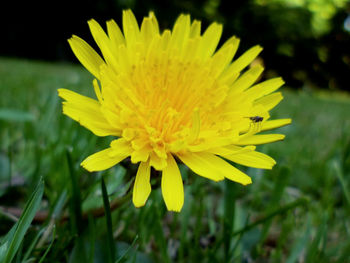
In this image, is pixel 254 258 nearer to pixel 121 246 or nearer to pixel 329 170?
pixel 121 246

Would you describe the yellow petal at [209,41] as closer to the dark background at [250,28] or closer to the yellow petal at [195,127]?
the yellow petal at [195,127]

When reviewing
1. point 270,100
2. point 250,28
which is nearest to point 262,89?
point 270,100

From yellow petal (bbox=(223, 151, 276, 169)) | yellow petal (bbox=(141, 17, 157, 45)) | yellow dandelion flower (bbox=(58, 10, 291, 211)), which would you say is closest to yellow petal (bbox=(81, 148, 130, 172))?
yellow dandelion flower (bbox=(58, 10, 291, 211))

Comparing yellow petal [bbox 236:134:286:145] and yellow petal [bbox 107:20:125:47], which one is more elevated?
yellow petal [bbox 107:20:125:47]

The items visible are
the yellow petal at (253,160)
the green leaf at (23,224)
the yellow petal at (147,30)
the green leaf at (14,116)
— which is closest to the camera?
the green leaf at (23,224)

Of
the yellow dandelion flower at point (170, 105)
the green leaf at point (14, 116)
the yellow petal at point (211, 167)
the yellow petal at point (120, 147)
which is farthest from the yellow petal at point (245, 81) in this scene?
the green leaf at point (14, 116)

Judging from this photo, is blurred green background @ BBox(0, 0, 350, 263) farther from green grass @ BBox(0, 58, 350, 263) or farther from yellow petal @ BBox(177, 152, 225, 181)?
yellow petal @ BBox(177, 152, 225, 181)

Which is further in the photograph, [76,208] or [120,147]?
[76,208]

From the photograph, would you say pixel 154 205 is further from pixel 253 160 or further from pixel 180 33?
pixel 180 33
